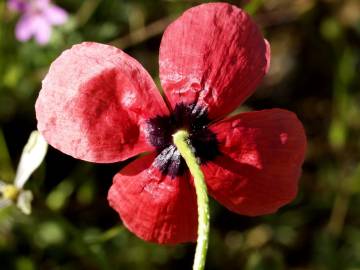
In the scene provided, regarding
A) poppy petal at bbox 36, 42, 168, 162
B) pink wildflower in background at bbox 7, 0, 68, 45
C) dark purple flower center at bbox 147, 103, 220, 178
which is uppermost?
poppy petal at bbox 36, 42, 168, 162

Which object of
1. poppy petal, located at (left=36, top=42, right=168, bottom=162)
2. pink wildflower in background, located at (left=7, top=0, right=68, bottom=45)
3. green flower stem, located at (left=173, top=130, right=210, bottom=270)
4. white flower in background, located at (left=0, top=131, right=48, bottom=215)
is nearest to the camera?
green flower stem, located at (left=173, top=130, right=210, bottom=270)

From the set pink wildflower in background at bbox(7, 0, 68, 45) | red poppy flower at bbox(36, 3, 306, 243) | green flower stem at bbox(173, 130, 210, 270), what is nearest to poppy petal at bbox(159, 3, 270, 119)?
red poppy flower at bbox(36, 3, 306, 243)

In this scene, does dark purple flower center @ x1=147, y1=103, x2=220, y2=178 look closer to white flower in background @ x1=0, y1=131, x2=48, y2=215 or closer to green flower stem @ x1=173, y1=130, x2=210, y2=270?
green flower stem @ x1=173, y1=130, x2=210, y2=270

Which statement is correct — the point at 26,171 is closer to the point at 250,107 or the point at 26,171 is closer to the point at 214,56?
the point at 214,56

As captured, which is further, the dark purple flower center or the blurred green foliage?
the blurred green foliage

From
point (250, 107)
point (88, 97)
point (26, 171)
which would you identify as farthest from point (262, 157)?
point (250, 107)

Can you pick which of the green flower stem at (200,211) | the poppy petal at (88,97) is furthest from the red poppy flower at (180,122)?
the green flower stem at (200,211)

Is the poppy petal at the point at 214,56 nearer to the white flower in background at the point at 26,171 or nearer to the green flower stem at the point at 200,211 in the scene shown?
the green flower stem at the point at 200,211
